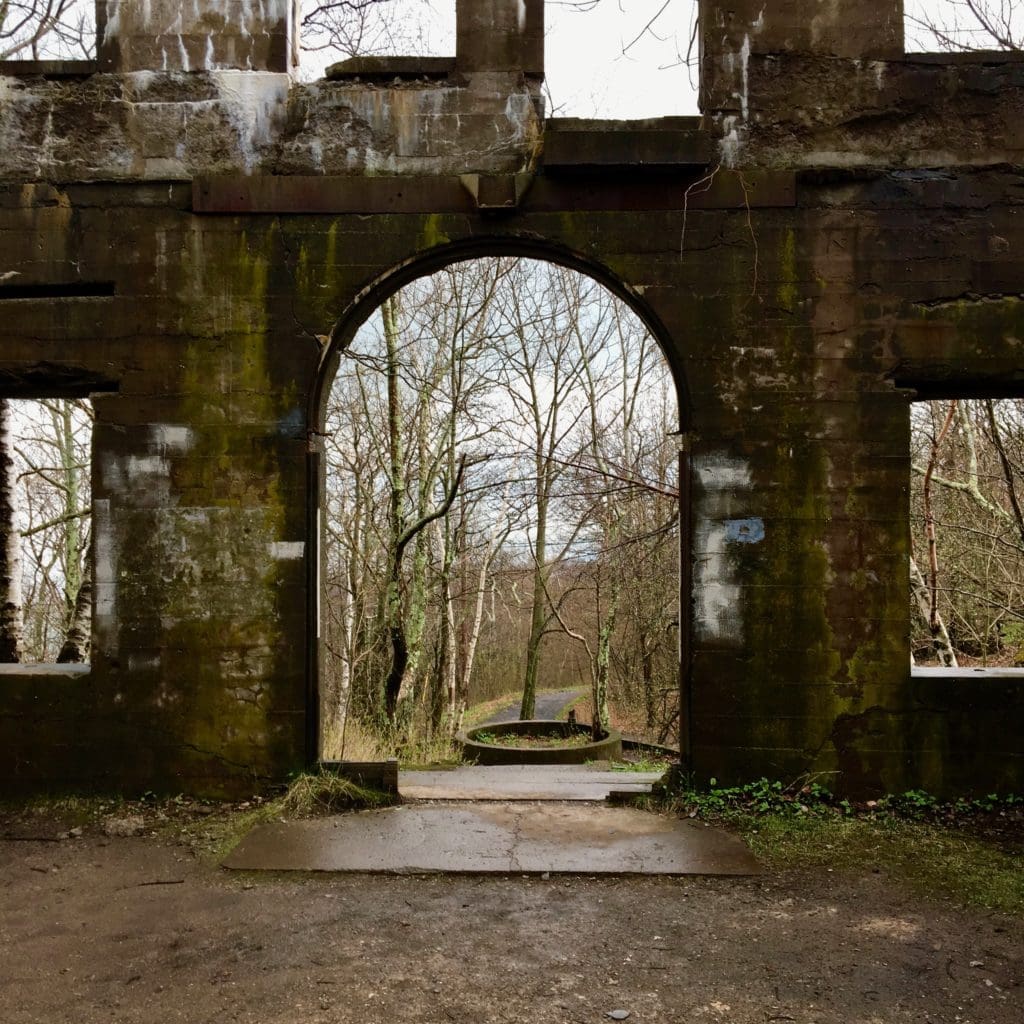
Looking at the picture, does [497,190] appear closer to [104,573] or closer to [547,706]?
[104,573]

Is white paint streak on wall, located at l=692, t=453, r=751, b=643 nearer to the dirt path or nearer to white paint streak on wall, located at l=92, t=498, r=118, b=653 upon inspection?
the dirt path

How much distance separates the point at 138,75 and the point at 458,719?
1363 centimetres

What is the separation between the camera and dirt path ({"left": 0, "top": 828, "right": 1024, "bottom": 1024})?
3.25 metres

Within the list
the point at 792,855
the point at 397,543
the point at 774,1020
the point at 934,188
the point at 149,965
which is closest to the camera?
the point at 774,1020

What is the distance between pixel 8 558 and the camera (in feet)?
25.1

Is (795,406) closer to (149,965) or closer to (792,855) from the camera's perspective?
(792,855)

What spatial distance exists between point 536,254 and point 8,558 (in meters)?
5.53

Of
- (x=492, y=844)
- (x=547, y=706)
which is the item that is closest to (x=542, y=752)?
(x=492, y=844)

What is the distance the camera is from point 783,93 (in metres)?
5.70

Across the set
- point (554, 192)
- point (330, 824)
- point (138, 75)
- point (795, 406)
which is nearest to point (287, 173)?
point (138, 75)

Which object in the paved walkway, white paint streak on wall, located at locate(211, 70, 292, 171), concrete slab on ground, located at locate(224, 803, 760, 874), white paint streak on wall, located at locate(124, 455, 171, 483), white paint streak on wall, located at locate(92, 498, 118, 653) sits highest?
white paint streak on wall, located at locate(211, 70, 292, 171)

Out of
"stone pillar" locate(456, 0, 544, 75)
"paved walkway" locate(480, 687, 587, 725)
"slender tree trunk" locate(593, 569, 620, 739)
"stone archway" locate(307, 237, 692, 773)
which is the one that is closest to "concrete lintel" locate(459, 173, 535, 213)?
"stone archway" locate(307, 237, 692, 773)

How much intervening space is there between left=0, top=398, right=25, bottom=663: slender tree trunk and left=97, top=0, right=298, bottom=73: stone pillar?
3.52 meters

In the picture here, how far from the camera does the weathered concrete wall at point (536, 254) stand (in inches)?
217
